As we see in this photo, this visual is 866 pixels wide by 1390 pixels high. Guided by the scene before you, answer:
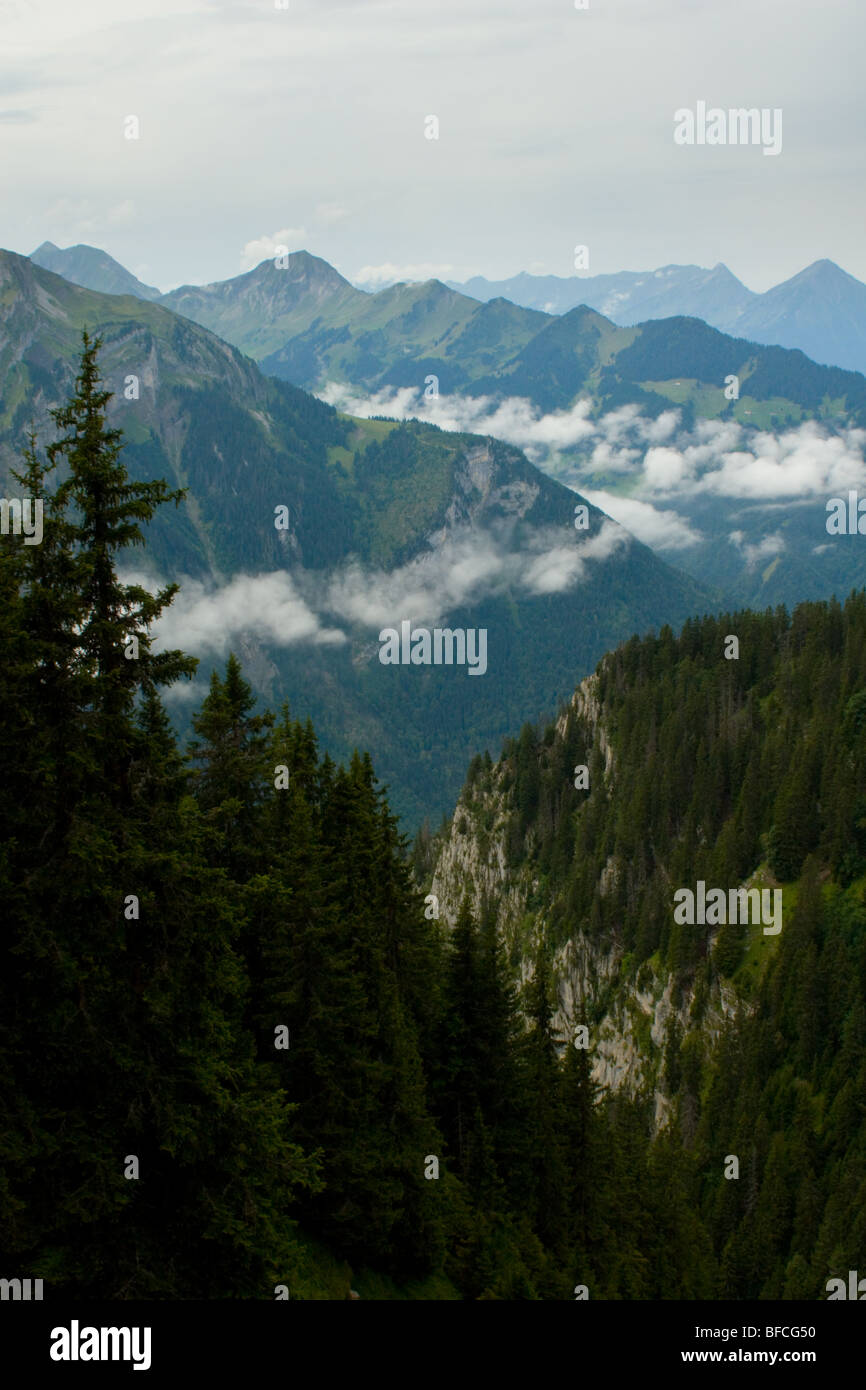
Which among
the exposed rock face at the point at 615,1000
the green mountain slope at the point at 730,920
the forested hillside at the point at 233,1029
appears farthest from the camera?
the exposed rock face at the point at 615,1000

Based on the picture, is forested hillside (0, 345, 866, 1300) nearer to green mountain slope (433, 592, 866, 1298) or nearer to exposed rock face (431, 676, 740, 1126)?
green mountain slope (433, 592, 866, 1298)

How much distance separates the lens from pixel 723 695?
171 metres

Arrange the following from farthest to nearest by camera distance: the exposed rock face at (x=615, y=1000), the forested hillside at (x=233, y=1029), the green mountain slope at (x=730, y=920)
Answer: the exposed rock face at (x=615, y=1000) < the green mountain slope at (x=730, y=920) < the forested hillside at (x=233, y=1029)

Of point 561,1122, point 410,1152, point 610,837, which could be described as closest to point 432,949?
point 561,1122

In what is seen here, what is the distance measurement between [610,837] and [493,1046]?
132934 millimetres

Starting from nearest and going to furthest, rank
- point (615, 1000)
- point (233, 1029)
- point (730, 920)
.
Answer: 1. point (233, 1029)
2. point (730, 920)
3. point (615, 1000)

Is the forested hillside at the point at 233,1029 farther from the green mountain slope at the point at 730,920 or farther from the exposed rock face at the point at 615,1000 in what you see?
the exposed rock face at the point at 615,1000


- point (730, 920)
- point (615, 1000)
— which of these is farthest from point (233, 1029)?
point (615, 1000)

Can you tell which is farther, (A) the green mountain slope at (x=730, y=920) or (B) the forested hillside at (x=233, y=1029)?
(A) the green mountain slope at (x=730, y=920)

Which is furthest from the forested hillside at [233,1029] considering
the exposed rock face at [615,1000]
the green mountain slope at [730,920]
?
the exposed rock face at [615,1000]

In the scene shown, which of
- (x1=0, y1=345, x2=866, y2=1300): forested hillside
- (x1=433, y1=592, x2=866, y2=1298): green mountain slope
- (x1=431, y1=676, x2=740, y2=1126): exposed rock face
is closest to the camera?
(x1=0, y1=345, x2=866, y2=1300): forested hillside

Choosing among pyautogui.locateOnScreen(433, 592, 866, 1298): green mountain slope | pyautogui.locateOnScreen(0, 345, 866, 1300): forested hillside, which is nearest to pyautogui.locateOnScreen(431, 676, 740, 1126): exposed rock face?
pyautogui.locateOnScreen(433, 592, 866, 1298): green mountain slope

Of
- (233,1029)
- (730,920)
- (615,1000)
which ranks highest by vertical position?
(730,920)

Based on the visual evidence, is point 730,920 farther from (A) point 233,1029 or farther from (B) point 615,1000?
(A) point 233,1029
